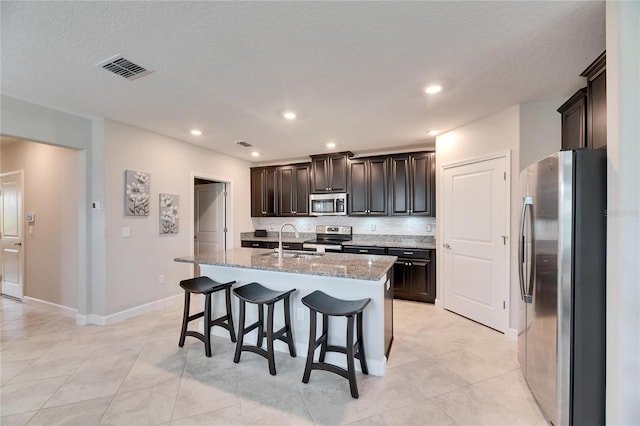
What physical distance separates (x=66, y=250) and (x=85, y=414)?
8.84 ft

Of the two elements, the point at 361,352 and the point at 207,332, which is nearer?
the point at 361,352

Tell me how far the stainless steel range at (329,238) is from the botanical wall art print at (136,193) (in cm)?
255

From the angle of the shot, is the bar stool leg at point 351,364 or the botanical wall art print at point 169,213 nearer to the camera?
the bar stool leg at point 351,364

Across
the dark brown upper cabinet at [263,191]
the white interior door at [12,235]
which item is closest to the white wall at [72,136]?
the white interior door at [12,235]

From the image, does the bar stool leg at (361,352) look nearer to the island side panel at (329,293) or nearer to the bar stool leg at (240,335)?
the island side panel at (329,293)

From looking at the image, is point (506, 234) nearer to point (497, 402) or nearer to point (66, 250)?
point (497, 402)

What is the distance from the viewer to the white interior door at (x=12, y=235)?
4387 mm

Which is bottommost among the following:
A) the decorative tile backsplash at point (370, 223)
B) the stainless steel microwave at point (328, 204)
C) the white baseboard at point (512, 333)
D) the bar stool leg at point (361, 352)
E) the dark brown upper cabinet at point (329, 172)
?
the white baseboard at point (512, 333)

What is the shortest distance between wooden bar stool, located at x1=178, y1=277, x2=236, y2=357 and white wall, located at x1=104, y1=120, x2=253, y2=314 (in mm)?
1372

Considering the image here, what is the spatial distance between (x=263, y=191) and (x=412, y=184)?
2987 mm

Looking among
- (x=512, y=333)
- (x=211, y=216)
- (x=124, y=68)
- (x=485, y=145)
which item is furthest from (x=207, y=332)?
(x=485, y=145)

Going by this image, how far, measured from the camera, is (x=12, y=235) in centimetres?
455
